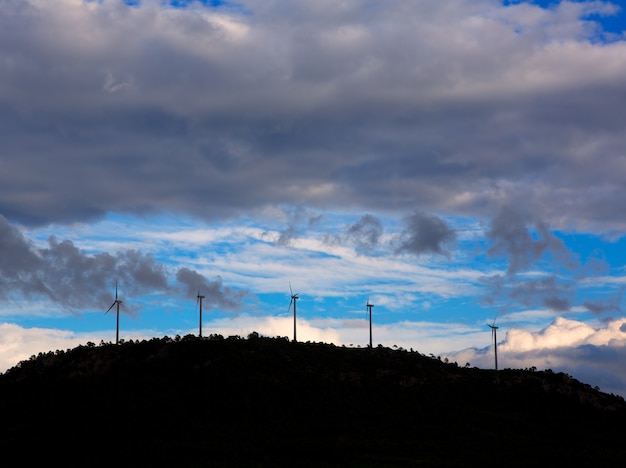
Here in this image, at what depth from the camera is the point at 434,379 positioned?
8219 centimetres

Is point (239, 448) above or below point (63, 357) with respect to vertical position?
below

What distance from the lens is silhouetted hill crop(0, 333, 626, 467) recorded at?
57531 mm

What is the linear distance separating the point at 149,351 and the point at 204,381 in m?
9.76

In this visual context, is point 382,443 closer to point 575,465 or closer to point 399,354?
point 575,465

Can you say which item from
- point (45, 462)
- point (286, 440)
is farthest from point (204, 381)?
point (45, 462)

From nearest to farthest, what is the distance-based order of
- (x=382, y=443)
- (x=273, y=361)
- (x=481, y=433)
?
(x=382, y=443) < (x=481, y=433) < (x=273, y=361)

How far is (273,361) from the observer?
3036 inches

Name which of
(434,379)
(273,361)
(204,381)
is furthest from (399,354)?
(204,381)

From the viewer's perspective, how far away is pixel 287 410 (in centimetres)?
6712

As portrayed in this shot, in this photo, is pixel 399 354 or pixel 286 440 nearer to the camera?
pixel 286 440

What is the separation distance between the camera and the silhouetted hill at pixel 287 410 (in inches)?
2265

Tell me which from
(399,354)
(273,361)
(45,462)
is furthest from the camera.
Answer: (399,354)

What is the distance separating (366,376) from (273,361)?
10.3 m

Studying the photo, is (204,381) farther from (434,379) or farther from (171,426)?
(434,379)
